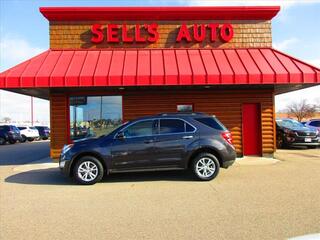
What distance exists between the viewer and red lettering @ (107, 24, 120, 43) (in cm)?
1505

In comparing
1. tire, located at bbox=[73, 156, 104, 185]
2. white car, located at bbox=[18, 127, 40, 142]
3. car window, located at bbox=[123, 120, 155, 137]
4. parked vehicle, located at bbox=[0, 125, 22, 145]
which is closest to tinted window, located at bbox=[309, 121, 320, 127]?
car window, located at bbox=[123, 120, 155, 137]

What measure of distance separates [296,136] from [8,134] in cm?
2359

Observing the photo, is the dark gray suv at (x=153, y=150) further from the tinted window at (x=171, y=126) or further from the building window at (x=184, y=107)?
the building window at (x=184, y=107)

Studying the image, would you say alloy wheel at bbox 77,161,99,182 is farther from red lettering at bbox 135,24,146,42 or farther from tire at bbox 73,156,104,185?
red lettering at bbox 135,24,146,42

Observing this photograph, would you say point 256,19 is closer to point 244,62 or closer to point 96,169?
point 244,62

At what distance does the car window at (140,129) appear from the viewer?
10.1 metres

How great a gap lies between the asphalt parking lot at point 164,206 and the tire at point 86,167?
232mm

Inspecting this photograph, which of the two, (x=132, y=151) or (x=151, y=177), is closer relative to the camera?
(x=132, y=151)

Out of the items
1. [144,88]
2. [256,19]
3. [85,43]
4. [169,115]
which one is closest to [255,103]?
[256,19]

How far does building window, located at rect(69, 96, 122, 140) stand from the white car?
74.9 feet

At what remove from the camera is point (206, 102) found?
15234 millimetres

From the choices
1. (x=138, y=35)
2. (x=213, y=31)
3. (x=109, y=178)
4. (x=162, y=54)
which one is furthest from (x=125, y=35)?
(x=109, y=178)

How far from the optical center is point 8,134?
3256 cm

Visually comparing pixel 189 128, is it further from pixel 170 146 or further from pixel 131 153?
pixel 131 153
